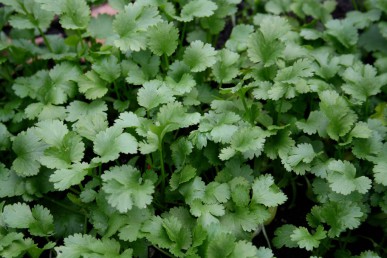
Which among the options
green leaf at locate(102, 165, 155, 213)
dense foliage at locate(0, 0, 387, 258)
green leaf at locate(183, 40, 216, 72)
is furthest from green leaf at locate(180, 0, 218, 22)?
green leaf at locate(102, 165, 155, 213)

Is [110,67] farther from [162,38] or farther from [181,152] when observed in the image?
[181,152]

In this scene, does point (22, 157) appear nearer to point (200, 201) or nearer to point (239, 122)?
point (200, 201)

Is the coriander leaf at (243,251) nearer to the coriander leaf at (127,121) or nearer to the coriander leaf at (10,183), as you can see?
the coriander leaf at (127,121)

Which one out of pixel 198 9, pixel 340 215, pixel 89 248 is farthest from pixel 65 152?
pixel 340 215

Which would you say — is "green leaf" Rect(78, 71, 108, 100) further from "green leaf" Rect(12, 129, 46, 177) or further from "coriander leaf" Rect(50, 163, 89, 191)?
"coriander leaf" Rect(50, 163, 89, 191)

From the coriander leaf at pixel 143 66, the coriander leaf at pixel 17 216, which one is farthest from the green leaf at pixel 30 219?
the coriander leaf at pixel 143 66

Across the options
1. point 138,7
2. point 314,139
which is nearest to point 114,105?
point 138,7

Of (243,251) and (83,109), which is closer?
(243,251)
